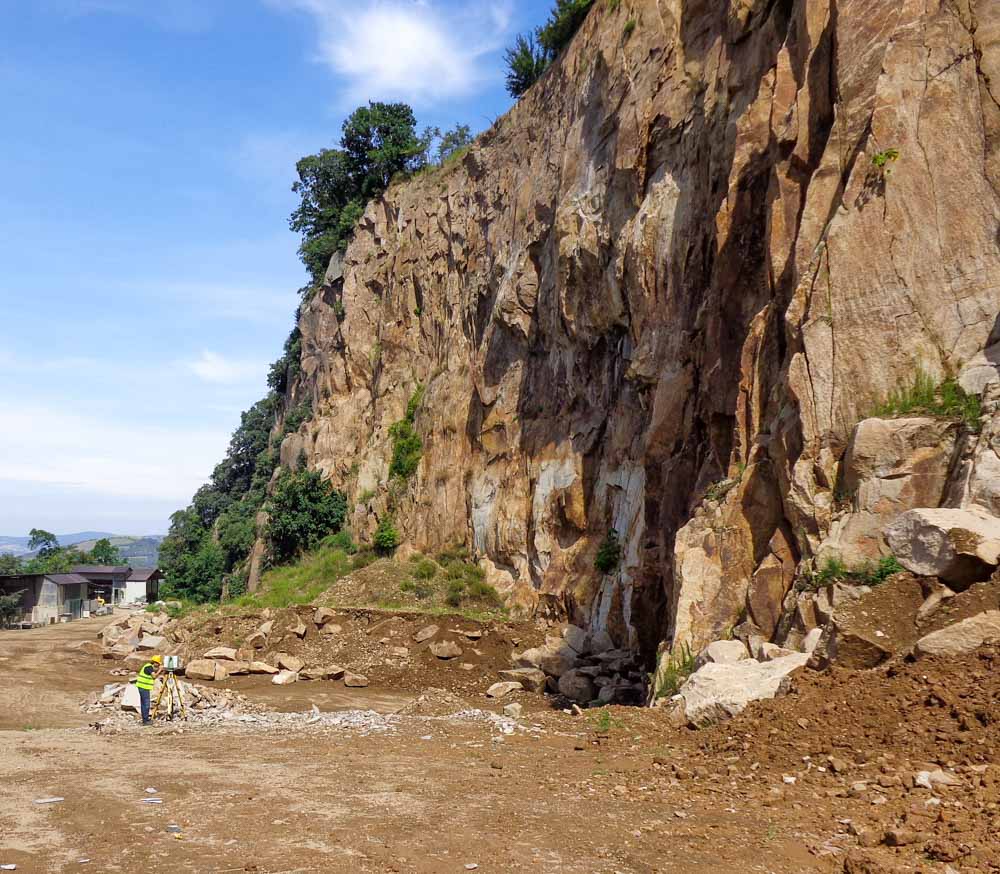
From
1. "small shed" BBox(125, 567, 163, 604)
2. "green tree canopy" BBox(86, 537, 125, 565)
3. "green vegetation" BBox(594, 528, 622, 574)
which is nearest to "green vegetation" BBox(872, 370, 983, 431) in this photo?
"green vegetation" BBox(594, 528, 622, 574)

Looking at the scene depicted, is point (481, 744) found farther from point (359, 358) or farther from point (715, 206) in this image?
point (359, 358)

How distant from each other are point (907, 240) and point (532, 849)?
1012 centimetres

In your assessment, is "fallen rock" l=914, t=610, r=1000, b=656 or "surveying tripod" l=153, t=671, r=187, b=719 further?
"surveying tripod" l=153, t=671, r=187, b=719

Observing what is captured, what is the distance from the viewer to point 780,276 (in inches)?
571

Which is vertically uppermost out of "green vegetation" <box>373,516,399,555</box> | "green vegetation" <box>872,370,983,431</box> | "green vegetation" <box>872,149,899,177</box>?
"green vegetation" <box>872,149,899,177</box>

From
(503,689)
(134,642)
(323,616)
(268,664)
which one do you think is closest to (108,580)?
(134,642)

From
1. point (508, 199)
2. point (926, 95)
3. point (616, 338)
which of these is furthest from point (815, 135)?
point (508, 199)

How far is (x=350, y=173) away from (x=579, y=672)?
115 feet

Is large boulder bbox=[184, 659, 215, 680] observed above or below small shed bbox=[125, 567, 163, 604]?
below

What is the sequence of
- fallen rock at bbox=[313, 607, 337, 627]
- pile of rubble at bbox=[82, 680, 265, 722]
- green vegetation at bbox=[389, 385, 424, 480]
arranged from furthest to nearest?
green vegetation at bbox=[389, 385, 424, 480]
fallen rock at bbox=[313, 607, 337, 627]
pile of rubble at bbox=[82, 680, 265, 722]

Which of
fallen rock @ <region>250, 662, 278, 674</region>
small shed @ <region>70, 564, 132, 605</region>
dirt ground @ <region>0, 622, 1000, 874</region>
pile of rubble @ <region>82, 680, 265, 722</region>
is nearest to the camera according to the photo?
dirt ground @ <region>0, 622, 1000, 874</region>

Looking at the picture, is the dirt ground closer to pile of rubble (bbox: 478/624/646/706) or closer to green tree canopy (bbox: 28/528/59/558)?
pile of rubble (bbox: 478/624/646/706)

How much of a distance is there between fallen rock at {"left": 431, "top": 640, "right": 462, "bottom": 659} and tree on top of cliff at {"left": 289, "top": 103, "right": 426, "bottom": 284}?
27.0 m

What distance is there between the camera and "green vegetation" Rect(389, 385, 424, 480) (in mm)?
34094
